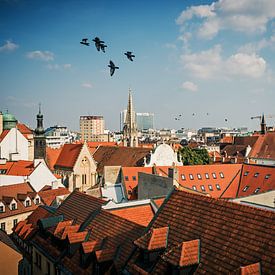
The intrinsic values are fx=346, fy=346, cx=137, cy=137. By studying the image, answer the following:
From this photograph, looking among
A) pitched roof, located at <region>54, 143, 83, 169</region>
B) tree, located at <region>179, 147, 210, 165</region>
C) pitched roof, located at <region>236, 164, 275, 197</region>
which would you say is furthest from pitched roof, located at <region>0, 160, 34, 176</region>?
pitched roof, located at <region>236, 164, 275, 197</region>

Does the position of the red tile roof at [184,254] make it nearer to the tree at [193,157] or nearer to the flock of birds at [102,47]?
the flock of birds at [102,47]

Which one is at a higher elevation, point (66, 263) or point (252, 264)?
point (252, 264)

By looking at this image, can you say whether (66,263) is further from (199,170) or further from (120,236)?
(199,170)

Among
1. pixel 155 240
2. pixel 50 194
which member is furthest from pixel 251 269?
pixel 50 194

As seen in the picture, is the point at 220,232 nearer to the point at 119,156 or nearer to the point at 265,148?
the point at 119,156

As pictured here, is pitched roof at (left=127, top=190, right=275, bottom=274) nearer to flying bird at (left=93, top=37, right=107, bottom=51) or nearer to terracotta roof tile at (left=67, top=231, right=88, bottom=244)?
terracotta roof tile at (left=67, top=231, right=88, bottom=244)

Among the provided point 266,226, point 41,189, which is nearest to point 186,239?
point 266,226

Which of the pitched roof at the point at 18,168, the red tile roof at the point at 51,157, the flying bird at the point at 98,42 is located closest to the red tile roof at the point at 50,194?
the pitched roof at the point at 18,168
